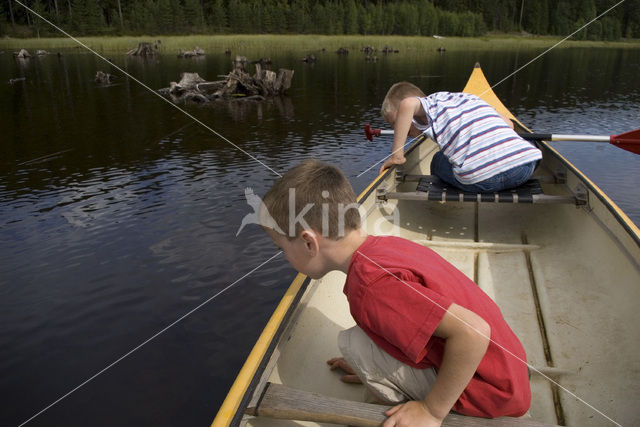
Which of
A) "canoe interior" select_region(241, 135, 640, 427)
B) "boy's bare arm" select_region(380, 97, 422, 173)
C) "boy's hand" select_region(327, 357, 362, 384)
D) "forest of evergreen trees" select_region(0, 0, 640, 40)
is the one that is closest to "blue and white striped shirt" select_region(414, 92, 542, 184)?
"boy's bare arm" select_region(380, 97, 422, 173)

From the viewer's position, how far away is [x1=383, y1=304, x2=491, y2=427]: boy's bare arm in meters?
1.65

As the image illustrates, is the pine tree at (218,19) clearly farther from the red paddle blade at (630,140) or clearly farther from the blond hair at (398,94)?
the blond hair at (398,94)

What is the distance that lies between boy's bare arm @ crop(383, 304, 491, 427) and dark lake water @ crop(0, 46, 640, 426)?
274 centimetres

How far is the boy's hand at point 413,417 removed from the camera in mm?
1878

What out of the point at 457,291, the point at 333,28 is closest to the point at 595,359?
the point at 457,291

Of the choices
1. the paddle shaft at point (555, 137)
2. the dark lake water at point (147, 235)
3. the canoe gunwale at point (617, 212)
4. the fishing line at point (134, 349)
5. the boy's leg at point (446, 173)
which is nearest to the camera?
the canoe gunwale at point (617, 212)

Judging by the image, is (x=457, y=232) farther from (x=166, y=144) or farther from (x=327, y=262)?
(x=166, y=144)

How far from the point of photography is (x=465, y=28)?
258 feet

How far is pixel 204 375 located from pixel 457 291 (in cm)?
339

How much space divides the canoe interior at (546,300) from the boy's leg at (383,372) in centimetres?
51

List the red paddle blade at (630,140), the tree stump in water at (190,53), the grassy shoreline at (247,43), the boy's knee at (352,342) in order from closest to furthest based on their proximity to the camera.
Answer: the boy's knee at (352,342) < the red paddle blade at (630,140) < the tree stump in water at (190,53) < the grassy shoreline at (247,43)

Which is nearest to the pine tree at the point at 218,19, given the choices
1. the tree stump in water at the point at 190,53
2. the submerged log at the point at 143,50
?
the tree stump in water at the point at 190,53

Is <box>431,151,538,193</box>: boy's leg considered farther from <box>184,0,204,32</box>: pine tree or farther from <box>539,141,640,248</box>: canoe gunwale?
<box>184,0,204,32</box>: pine tree

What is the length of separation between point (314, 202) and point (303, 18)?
273 ft
